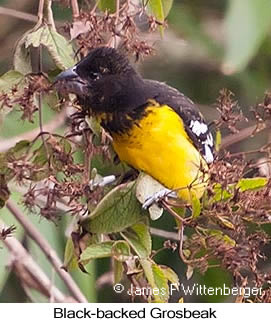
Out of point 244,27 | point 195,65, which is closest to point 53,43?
point 244,27

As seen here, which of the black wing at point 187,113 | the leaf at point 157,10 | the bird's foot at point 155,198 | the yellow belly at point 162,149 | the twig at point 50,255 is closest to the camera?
the bird's foot at point 155,198

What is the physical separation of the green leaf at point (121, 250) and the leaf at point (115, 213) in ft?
0.08

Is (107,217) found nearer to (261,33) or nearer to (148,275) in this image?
(148,275)

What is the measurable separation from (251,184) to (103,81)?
13.6 inches

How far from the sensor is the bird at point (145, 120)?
1.58 meters

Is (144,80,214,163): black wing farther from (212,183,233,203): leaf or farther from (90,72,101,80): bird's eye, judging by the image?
(212,183,233,203): leaf

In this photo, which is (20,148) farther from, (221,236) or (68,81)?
(221,236)

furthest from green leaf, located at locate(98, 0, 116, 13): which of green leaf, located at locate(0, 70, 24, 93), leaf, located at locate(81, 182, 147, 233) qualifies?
leaf, located at locate(81, 182, 147, 233)

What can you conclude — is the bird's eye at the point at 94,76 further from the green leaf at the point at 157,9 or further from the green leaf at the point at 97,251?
the green leaf at the point at 97,251

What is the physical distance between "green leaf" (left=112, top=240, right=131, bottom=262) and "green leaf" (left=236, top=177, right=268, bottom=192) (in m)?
0.17

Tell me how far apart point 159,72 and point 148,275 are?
5.34 feet

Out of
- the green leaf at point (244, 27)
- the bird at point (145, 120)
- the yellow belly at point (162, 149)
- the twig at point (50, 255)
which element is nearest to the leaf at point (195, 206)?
the bird at point (145, 120)

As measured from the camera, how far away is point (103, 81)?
1624mm

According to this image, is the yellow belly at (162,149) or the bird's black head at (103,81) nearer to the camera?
the bird's black head at (103,81)
